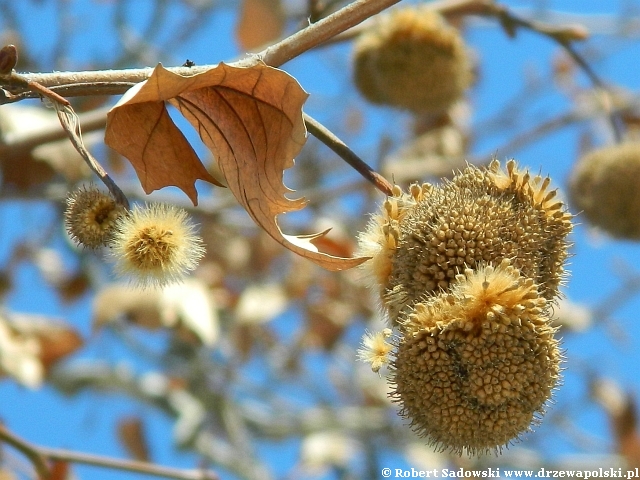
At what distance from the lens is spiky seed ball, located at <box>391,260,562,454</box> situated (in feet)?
4.62

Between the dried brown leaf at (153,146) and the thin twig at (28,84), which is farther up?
the dried brown leaf at (153,146)

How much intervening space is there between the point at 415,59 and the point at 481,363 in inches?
64.2

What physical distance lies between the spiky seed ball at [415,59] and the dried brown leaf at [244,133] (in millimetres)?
1437

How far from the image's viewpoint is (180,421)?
13.4 feet

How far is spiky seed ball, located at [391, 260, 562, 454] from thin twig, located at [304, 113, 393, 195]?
283 mm

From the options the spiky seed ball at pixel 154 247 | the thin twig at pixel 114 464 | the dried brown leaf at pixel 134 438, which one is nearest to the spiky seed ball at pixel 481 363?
the spiky seed ball at pixel 154 247

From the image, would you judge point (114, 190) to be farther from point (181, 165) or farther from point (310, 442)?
point (310, 442)

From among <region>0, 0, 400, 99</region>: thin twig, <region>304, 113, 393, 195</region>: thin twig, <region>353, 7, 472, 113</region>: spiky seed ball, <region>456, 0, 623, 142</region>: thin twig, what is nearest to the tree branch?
<region>304, 113, 393, 195</region>: thin twig

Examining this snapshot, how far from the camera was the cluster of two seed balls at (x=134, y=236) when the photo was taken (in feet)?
4.47

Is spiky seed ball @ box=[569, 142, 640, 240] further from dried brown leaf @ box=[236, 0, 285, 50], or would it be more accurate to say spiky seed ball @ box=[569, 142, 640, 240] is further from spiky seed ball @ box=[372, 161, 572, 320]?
spiky seed ball @ box=[372, 161, 572, 320]

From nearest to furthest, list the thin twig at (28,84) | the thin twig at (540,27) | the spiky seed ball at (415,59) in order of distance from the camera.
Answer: the thin twig at (28,84) → the thin twig at (540,27) → the spiky seed ball at (415,59)

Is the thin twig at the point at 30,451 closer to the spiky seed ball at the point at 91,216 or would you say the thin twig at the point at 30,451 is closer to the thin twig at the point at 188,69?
the spiky seed ball at the point at 91,216

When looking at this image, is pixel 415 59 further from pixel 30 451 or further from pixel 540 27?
pixel 30 451

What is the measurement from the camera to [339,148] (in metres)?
1.60
